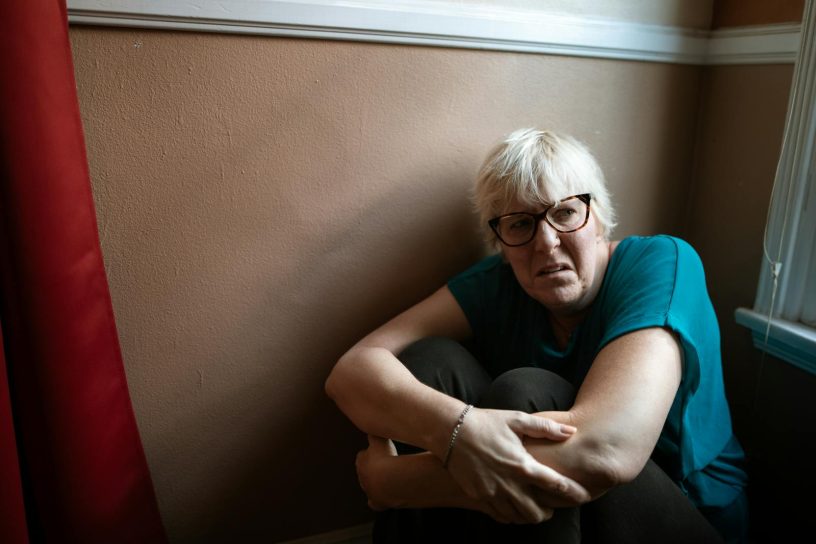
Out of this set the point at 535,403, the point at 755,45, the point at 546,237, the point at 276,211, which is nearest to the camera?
the point at 535,403

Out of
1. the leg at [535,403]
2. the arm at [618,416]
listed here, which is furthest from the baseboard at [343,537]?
the arm at [618,416]

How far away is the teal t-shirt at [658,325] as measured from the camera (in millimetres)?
1026

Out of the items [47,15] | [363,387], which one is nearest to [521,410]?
[363,387]

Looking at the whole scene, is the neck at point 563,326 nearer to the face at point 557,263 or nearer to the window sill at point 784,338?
the face at point 557,263

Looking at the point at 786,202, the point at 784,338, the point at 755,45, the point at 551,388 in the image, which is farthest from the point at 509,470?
the point at 755,45

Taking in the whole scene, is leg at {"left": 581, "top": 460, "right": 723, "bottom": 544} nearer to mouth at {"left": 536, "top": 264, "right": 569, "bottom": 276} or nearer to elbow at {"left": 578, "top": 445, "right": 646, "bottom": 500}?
elbow at {"left": 578, "top": 445, "right": 646, "bottom": 500}

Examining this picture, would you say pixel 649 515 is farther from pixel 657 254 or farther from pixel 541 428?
pixel 657 254

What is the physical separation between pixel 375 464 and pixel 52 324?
0.59 metres

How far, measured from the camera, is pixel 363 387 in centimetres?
112

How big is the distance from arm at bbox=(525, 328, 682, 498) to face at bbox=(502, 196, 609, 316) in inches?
7.5

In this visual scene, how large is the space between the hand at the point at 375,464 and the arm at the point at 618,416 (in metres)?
0.30

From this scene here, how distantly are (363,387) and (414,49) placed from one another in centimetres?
69

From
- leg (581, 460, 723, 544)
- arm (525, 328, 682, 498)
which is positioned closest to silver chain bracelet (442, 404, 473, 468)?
arm (525, 328, 682, 498)

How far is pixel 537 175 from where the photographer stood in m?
1.12
